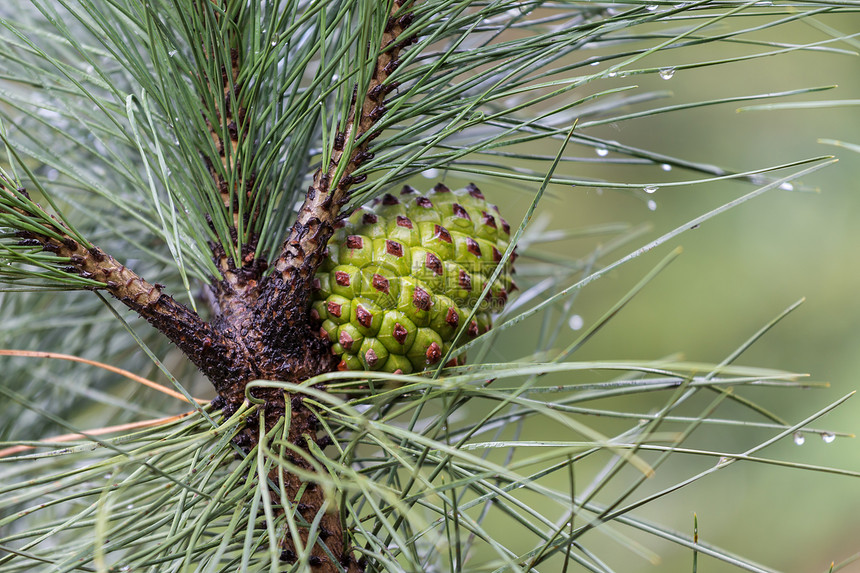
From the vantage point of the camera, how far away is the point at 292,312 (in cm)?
46

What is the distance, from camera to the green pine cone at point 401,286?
459 mm

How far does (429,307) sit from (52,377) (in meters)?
0.49

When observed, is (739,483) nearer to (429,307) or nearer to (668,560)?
(668,560)

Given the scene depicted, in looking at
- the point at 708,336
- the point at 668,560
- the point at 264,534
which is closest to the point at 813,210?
the point at 708,336

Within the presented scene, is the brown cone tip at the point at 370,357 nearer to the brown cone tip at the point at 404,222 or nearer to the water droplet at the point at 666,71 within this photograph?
the brown cone tip at the point at 404,222

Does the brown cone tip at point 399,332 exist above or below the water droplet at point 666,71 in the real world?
below

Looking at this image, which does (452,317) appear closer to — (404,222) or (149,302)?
(404,222)

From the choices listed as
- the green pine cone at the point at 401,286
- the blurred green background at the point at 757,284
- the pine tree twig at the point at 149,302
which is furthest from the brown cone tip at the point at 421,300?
the blurred green background at the point at 757,284

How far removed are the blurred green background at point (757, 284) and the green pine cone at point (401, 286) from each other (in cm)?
98

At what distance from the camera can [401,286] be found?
463 mm

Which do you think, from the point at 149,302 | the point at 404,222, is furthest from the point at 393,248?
the point at 149,302

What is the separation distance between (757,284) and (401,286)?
1437 mm

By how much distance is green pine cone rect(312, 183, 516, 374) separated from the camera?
0.46 metres

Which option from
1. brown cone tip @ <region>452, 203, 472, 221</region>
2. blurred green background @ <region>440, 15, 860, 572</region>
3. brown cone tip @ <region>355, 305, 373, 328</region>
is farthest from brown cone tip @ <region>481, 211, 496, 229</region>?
blurred green background @ <region>440, 15, 860, 572</region>
